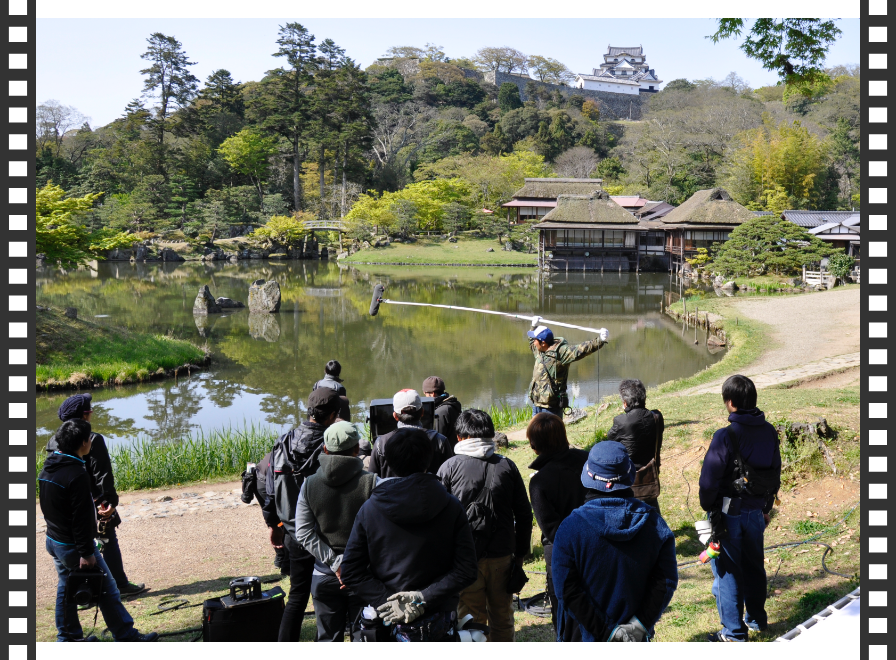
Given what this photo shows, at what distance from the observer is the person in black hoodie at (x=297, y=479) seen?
293 centimetres

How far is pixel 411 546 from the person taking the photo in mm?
2271

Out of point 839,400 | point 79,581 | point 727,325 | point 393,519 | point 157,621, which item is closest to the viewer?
point 393,519

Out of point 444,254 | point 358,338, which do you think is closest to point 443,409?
point 358,338

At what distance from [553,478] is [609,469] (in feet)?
2.42

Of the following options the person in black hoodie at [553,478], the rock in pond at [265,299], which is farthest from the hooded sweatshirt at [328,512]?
the rock in pond at [265,299]

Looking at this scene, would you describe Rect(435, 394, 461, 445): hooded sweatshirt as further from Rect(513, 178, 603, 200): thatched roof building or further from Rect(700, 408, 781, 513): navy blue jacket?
Rect(513, 178, 603, 200): thatched roof building

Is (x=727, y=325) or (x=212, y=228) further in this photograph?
(x=212, y=228)

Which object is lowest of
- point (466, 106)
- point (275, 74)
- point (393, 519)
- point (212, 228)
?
point (393, 519)

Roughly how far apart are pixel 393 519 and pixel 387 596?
0.28 metres

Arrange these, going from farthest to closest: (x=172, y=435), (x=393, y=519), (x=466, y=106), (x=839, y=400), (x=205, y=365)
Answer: (x=466, y=106), (x=205, y=365), (x=172, y=435), (x=839, y=400), (x=393, y=519)

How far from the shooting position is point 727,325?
17656mm

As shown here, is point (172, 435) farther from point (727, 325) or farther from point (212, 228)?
point (212, 228)
